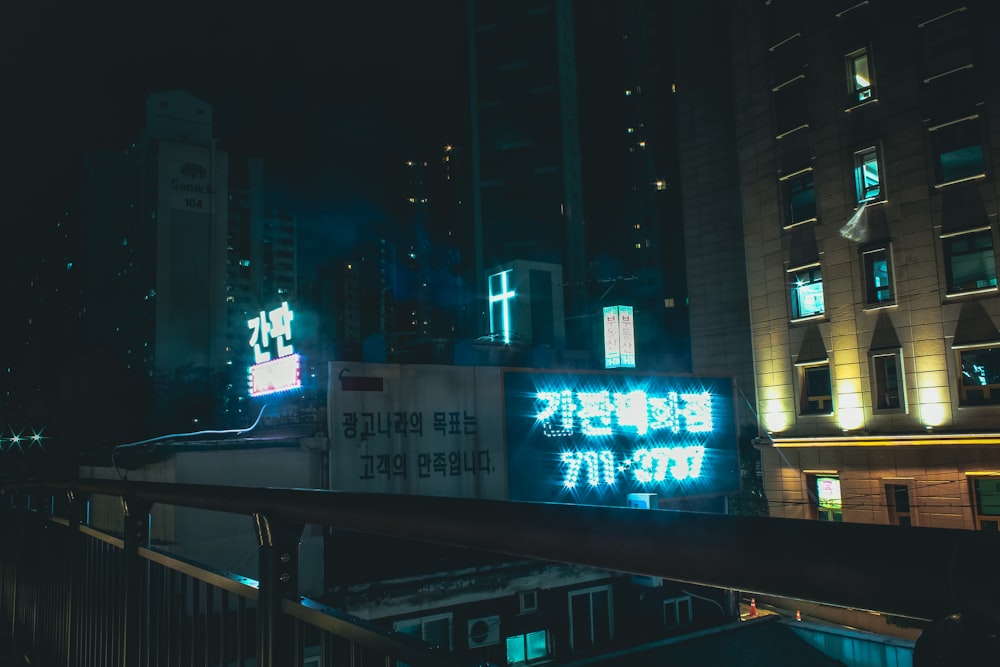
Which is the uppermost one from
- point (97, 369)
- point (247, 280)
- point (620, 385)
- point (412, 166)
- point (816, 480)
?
point (412, 166)

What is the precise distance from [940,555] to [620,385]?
78.9ft

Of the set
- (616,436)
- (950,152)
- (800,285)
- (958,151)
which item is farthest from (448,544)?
(800,285)

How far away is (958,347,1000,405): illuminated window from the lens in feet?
63.7

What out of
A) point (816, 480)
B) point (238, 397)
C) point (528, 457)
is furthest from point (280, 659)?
point (238, 397)

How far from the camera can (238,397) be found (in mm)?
62281

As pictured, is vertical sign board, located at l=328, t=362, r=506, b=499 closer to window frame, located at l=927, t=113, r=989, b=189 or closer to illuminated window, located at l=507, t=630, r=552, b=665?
illuminated window, located at l=507, t=630, r=552, b=665

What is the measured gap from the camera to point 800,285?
2434 centimetres

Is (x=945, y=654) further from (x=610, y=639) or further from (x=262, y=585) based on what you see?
(x=610, y=639)

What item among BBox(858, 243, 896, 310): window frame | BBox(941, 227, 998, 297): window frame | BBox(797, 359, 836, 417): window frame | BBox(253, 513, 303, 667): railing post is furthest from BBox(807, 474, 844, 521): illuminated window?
BBox(253, 513, 303, 667): railing post

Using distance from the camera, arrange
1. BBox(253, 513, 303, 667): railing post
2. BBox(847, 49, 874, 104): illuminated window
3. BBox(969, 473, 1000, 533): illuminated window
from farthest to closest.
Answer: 1. BBox(847, 49, 874, 104): illuminated window
2. BBox(969, 473, 1000, 533): illuminated window
3. BBox(253, 513, 303, 667): railing post

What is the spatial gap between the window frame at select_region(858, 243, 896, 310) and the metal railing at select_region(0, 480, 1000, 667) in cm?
2288

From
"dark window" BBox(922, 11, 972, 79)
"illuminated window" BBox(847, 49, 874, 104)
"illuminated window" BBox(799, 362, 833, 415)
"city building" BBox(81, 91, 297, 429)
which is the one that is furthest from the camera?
"city building" BBox(81, 91, 297, 429)

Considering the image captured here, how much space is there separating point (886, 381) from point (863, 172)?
6.79m

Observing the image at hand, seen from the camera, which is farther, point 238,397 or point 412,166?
point 412,166
